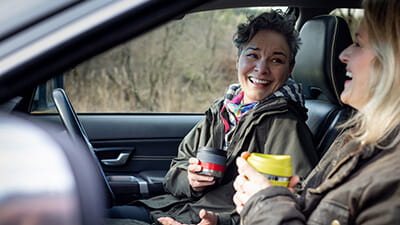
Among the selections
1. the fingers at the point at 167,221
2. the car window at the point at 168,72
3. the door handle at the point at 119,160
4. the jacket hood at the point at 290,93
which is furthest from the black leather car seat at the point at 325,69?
the car window at the point at 168,72

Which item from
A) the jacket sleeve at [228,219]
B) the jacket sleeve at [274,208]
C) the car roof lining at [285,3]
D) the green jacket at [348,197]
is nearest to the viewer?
the green jacket at [348,197]

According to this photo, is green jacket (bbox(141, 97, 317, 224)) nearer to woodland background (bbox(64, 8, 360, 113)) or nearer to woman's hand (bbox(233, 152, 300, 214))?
woman's hand (bbox(233, 152, 300, 214))

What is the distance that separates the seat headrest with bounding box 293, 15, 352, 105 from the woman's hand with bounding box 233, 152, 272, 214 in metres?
1.22

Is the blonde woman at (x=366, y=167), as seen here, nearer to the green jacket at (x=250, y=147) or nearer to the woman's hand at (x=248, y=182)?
the woman's hand at (x=248, y=182)

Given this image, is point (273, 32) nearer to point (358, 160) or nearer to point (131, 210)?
point (131, 210)

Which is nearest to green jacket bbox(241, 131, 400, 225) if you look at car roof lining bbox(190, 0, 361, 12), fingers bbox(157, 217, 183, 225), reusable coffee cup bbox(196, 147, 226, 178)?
reusable coffee cup bbox(196, 147, 226, 178)

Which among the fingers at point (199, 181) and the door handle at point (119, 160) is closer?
the fingers at point (199, 181)

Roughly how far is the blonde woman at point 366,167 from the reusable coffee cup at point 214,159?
0.49m

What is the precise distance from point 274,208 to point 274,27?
4.18 ft

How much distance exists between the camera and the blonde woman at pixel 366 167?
49.0 inches

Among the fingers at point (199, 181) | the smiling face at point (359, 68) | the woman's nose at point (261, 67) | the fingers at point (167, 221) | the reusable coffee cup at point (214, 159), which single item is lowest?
the fingers at point (167, 221)

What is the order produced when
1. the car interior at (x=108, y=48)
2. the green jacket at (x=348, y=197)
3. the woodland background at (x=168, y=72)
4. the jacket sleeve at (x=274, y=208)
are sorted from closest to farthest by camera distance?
1. the car interior at (x=108, y=48)
2. the green jacket at (x=348, y=197)
3. the jacket sleeve at (x=274, y=208)
4. the woodland background at (x=168, y=72)

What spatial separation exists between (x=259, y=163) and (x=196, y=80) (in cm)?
638

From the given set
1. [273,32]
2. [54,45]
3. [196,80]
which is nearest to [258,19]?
[273,32]
